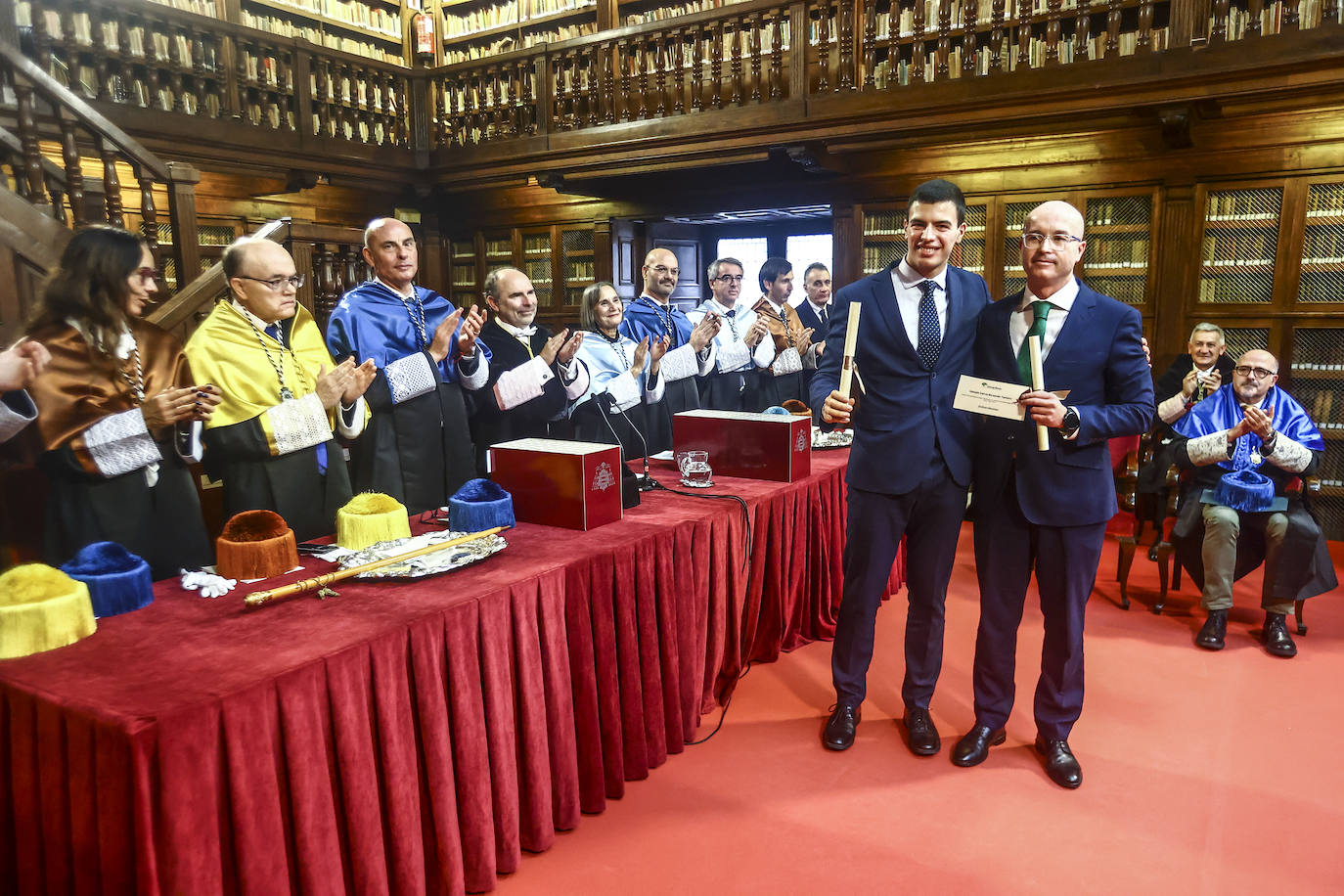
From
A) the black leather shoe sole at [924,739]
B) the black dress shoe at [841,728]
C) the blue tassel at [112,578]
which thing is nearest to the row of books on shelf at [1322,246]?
the black leather shoe sole at [924,739]

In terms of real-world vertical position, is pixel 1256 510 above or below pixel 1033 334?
below

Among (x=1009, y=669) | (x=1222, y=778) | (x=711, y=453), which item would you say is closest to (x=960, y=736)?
(x=1009, y=669)

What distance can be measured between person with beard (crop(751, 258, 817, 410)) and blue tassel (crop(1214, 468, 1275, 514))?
2.27 meters

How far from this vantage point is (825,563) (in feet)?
11.3

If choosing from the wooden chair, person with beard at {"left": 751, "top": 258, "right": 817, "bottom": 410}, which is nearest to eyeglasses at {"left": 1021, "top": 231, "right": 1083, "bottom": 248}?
the wooden chair

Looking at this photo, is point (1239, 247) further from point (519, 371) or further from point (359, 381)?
point (359, 381)

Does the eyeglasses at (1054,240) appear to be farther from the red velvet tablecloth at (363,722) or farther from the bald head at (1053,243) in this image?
the red velvet tablecloth at (363,722)

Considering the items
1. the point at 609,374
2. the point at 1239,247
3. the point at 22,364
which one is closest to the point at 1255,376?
the point at 1239,247

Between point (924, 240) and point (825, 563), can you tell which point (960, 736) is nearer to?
point (825, 563)

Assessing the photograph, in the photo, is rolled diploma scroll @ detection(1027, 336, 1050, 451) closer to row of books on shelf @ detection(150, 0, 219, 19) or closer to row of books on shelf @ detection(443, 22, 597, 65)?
row of books on shelf @ detection(443, 22, 597, 65)

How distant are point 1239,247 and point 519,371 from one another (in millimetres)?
4634

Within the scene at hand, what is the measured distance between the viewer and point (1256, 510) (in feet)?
11.6

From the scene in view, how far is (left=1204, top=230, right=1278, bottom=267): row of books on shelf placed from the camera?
5.18 metres

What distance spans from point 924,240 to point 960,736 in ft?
5.01
